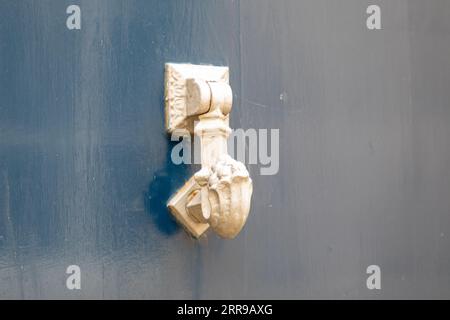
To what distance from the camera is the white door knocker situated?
1092mm

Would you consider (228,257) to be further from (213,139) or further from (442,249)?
(442,249)

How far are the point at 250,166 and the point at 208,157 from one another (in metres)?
0.15

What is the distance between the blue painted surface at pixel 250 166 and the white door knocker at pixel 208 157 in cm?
3

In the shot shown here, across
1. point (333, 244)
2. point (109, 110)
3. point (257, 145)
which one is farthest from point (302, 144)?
point (109, 110)

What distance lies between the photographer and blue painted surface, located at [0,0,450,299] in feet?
3.72

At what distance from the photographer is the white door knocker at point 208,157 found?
1.09m

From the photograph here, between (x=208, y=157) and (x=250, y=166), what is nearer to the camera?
(x=208, y=157)

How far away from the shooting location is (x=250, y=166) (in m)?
1.29

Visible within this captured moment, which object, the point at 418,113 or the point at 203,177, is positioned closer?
the point at 203,177

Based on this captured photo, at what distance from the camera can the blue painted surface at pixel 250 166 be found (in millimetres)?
1133

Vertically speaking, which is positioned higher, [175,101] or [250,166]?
[175,101]

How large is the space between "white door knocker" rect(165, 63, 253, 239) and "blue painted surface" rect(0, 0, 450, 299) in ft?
0.09

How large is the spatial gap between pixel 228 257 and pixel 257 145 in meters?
0.21

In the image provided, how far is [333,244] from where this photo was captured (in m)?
1.35
